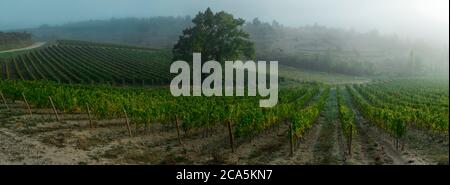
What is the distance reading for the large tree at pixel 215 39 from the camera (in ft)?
214

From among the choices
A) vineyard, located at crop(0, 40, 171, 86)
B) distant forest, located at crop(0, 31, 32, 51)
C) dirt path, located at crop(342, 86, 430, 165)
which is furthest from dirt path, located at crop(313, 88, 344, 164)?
distant forest, located at crop(0, 31, 32, 51)

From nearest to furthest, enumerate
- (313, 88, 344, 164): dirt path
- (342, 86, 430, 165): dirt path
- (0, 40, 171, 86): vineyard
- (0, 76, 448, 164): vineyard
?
(342, 86, 430, 165): dirt path, (313, 88, 344, 164): dirt path, (0, 76, 448, 164): vineyard, (0, 40, 171, 86): vineyard

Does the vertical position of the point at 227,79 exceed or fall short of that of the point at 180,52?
it falls short

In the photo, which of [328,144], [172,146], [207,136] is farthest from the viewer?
[207,136]

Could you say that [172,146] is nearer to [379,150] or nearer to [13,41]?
[379,150]

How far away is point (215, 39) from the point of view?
66.0m

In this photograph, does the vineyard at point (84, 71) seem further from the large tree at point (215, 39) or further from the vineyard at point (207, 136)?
the vineyard at point (207, 136)

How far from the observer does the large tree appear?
6531 centimetres

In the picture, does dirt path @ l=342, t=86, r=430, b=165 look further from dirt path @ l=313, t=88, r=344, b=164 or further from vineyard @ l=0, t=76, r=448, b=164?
dirt path @ l=313, t=88, r=344, b=164

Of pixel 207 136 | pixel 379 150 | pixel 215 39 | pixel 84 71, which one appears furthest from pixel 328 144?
pixel 84 71
